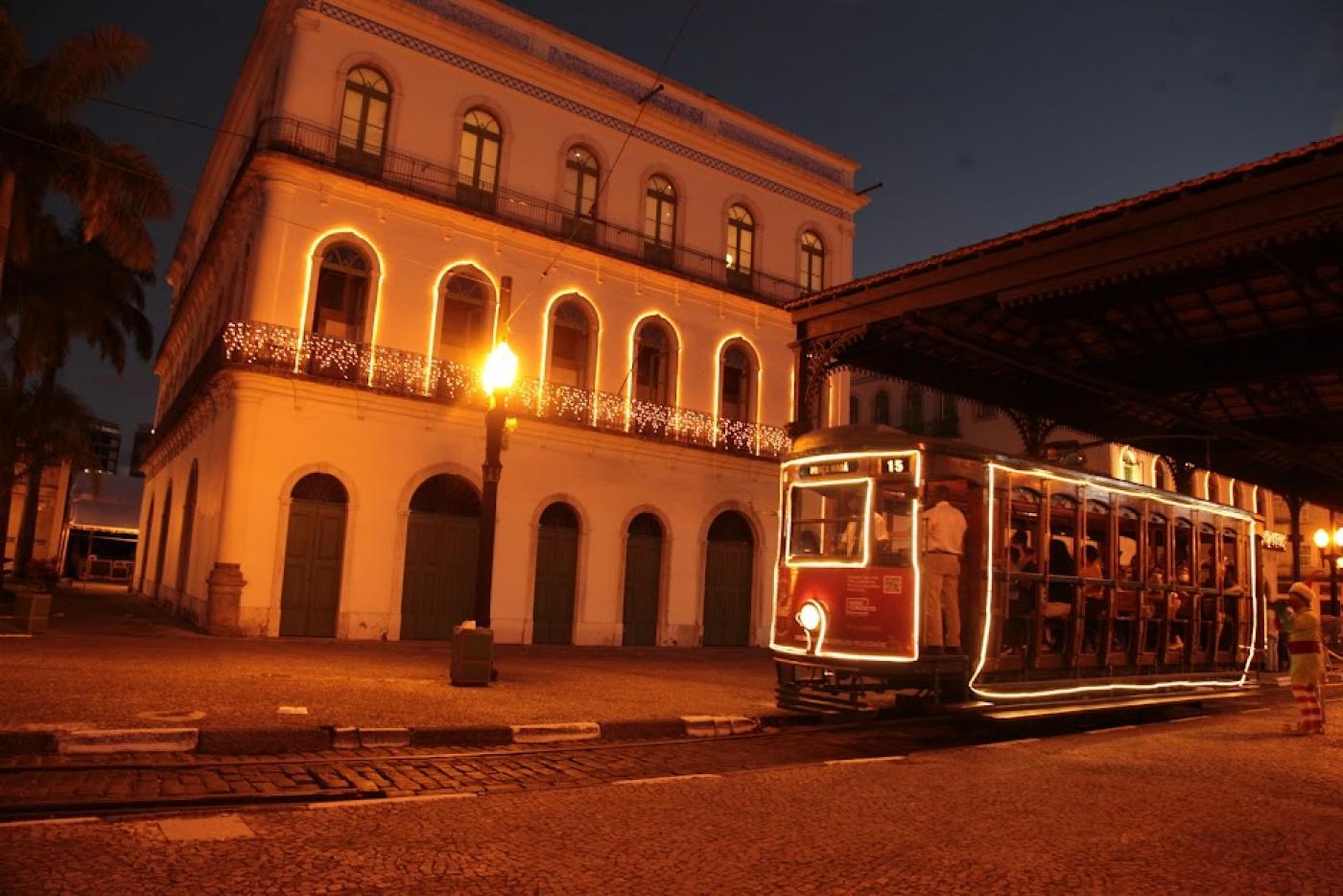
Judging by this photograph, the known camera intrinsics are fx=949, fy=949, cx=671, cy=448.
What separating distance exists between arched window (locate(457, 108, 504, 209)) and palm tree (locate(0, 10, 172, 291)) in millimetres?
5518

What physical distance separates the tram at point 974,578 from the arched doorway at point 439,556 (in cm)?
925

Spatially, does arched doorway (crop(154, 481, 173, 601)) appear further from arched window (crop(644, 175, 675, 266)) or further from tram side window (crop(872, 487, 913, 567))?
tram side window (crop(872, 487, 913, 567))

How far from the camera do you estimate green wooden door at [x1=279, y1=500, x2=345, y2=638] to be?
16.9 metres

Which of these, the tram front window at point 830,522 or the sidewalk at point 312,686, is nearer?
the sidewalk at point 312,686

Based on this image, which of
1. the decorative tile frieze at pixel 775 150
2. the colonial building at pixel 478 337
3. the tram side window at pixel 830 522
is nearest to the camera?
the tram side window at pixel 830 522

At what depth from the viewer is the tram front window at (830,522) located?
9.84m

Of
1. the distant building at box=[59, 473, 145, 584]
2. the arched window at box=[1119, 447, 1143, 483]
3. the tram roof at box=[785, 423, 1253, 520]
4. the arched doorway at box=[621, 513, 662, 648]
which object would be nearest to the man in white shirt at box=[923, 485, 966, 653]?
the tram roof at box=[785, 423, 1253, 520]

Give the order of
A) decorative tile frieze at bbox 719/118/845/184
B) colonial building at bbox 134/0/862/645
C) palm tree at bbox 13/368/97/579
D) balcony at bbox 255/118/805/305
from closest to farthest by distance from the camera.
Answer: colonial building at bbox 134/0/862/645 < balcony at bbox 255/118/805/305 < decorative tile frieze at bbox 719/118/845/184 < palm tree at bbox 13/368/97/579

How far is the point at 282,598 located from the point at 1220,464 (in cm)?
2095

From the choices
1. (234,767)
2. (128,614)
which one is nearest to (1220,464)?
(234,767)

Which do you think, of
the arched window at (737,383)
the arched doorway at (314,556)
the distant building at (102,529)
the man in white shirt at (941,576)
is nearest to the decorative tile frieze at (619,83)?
the arched window at (737,383)

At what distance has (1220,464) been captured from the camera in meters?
22.6

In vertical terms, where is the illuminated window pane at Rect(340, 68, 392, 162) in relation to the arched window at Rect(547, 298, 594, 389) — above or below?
above

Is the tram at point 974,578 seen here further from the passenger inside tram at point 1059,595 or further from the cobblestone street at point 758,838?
the cobblestone street at point 758,838
